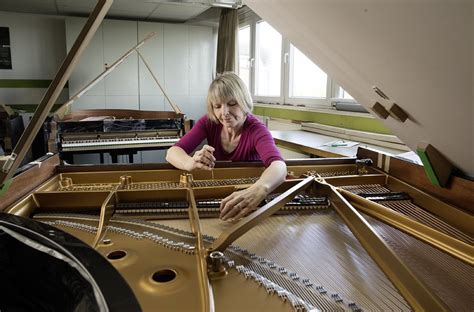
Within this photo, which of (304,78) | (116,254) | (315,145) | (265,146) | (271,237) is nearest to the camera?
(116,254)

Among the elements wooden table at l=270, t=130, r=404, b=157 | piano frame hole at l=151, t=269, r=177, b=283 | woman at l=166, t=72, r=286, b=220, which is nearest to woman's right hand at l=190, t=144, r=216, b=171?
woman at l=166, t=72, r=286, b=220

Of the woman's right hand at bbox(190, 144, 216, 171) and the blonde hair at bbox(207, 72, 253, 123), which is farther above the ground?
the blonde hair at bbox(207, 72, 253, 123)

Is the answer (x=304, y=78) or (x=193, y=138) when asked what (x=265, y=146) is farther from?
(x=304, y=78)

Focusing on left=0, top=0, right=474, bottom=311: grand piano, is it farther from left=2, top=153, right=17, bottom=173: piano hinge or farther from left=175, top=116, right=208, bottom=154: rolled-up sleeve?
left=175, top=116, right=208, bottom=154: rolled-up sleeve

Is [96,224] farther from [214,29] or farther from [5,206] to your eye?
[214,29]

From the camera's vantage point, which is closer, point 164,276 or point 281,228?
point 164,276

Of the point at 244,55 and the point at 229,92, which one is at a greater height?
the point at 244,55

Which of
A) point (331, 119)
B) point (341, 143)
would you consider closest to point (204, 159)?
point (341, 143)

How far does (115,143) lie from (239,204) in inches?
113

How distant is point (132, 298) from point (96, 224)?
0.82 m

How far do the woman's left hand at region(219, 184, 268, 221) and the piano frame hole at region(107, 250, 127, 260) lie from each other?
0.37 meters

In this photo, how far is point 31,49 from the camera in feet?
18.6

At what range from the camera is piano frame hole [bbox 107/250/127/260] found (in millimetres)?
1080

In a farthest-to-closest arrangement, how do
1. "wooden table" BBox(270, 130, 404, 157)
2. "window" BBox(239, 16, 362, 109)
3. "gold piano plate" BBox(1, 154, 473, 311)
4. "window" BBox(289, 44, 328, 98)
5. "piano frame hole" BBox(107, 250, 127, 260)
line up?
1. "window" BBox(289, 44, 328, 98)
2. "window" BBox(239, 16, 362, 109)
3. "wooden table" BBox(270, 130, 404, 157)
4. "piano frame hole" BBox(107, 250, 127, 260)
5. "gold piano plate" BBox(1, 154, 473, 311)
